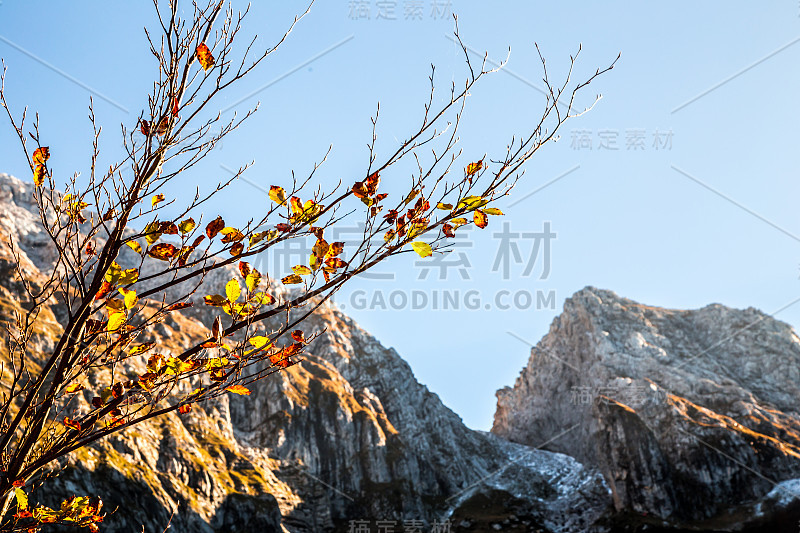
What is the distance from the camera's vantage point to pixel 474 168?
358cm

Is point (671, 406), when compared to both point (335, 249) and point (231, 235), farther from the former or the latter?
point (231, 235)

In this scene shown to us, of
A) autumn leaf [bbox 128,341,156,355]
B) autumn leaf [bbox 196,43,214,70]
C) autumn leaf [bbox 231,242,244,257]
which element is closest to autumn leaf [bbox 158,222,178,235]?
autumn leaf [bbox 231,242,244,257]

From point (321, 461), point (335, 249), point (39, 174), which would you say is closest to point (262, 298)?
point (335, 249)

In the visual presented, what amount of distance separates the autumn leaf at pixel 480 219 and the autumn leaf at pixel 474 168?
0.40 meters

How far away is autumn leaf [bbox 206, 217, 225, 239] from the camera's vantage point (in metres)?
3.09

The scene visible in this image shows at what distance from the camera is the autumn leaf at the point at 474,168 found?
356 cm

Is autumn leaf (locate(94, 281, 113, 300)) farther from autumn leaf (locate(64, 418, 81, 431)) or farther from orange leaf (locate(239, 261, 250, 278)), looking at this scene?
autumn leaf (locate(64, 418, 81, 431))

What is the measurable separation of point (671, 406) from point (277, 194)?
13434cm

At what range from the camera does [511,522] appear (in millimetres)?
118750

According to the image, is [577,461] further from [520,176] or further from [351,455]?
[520,176]

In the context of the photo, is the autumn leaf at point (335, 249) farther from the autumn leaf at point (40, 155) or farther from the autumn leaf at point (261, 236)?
the autumn leaf at point (40, 155)

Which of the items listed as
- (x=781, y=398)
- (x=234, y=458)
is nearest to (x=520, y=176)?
(x=234, y=458)

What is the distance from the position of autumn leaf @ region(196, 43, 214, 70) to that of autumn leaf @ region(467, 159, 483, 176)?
196 centimetres

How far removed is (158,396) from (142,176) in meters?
1.47
